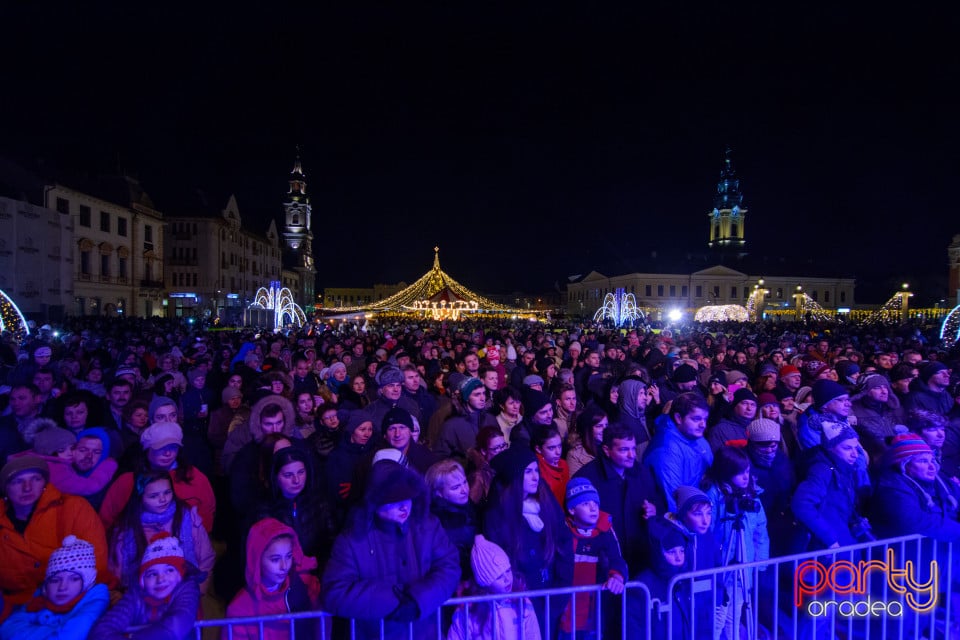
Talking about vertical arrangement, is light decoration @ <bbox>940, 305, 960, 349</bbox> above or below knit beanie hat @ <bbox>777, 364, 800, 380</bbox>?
above

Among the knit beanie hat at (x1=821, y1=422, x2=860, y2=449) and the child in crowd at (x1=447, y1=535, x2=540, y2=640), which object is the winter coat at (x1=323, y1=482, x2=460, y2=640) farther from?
the knit beanie hat at (x1=821, y1=422, x2=860, y2=449)

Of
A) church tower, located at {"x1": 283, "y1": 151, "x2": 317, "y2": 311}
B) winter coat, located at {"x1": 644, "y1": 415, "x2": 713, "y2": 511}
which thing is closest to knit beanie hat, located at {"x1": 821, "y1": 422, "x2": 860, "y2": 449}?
winter coat, located at {"x1": 644, "y1": 415, "x2": 713, "y2": 511}

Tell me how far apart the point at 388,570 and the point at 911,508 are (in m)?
3.26

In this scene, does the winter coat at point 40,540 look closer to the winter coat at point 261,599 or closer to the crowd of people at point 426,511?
the crowd of people at point 426,511

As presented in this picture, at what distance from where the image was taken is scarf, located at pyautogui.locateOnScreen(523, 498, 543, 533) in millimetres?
3232

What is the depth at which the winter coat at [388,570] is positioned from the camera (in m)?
2.67

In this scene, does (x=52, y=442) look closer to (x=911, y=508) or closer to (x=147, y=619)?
(x=147, y=619)

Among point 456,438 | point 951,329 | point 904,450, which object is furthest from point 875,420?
point 951,329

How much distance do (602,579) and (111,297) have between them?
148ft

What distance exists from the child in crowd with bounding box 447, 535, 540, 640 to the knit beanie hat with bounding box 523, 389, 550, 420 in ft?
7.19

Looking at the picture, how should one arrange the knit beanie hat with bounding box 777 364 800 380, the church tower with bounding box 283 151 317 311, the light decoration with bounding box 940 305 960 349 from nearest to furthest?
the knit beanie hat with bounding box 777 364 800 380 → the light decoration with bounding box 940 305 960 349 → the church tower with bounding box 283 151 317 311

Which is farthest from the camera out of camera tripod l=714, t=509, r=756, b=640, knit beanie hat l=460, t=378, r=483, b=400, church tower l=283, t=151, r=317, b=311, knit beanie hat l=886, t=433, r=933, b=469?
church tower l=283, t=151, r=317, b=311

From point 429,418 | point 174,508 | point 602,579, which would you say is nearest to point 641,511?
point 602,579

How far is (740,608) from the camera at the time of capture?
11.0ft
